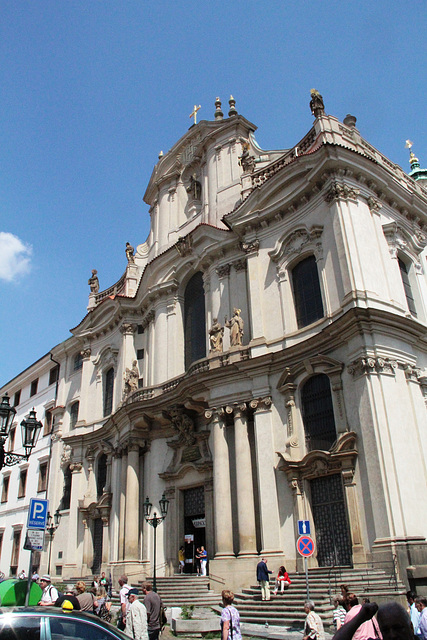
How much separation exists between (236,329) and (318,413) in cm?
535

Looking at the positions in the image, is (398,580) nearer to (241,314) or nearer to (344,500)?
(344,500)

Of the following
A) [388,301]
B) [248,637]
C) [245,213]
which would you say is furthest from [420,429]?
[245,213]

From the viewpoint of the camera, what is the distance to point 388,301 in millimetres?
20250

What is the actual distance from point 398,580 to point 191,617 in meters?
6.13

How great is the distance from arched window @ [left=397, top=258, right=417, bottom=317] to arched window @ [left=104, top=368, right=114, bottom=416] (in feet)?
59.6

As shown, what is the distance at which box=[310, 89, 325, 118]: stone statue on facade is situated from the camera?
78.9 feet

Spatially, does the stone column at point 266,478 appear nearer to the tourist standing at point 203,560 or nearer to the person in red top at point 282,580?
the person in red top at point 282,580

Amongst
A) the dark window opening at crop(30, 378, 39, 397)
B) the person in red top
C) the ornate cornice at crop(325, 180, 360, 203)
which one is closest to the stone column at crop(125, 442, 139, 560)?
the person in red top

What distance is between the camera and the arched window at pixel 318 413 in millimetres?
19516

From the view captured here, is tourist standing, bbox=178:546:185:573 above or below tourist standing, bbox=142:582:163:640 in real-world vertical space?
above

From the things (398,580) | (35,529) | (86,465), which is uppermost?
(86,465)

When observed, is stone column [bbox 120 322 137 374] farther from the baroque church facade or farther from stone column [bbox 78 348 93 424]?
stone column [bbox 78 348 93 424]

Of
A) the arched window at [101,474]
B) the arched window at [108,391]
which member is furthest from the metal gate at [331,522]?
the arched window at [108,391]

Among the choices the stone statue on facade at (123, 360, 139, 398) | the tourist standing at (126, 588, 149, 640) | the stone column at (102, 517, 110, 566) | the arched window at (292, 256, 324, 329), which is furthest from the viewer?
the stone statue on facade at (123, 360, 139, 398)
